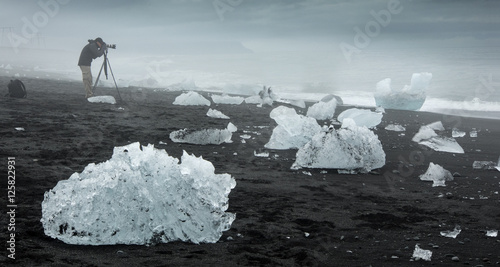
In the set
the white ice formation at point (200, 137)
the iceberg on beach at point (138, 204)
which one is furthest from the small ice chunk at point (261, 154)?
the iceberg on beach at point (138, 204)

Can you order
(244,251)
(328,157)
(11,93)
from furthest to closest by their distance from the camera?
(11,93) → (328,157) → (244,251)

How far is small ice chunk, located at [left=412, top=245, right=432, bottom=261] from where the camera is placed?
3117 mm

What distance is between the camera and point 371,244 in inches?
132

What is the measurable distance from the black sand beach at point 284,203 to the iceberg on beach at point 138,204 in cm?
10

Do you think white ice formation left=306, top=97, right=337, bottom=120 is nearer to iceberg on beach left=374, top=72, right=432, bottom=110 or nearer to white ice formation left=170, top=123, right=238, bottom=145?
white ice formation left=170, top=123, right=238, bottom=145

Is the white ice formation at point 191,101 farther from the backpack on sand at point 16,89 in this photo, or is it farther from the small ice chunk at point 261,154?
the small ice chunk at point 261,154

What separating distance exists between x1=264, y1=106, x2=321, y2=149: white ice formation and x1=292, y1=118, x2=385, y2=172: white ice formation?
1.01m

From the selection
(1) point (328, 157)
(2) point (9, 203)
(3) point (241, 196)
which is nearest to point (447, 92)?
(1) point (328, 157)

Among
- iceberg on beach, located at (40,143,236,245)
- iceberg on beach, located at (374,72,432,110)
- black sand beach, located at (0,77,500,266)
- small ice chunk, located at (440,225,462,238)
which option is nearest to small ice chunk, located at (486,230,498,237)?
black sand beach, located at (0,77,500,266)

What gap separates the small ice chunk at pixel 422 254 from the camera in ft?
10.2

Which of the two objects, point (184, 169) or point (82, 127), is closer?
point (184, 169)

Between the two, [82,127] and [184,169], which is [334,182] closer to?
[184,169]

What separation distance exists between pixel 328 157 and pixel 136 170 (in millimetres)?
2890

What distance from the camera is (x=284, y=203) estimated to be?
4.20 meters
